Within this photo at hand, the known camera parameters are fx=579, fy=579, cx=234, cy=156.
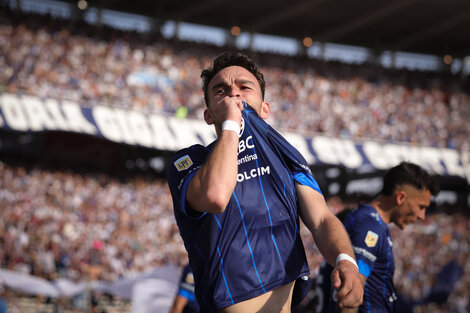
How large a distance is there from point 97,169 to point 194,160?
2071cm

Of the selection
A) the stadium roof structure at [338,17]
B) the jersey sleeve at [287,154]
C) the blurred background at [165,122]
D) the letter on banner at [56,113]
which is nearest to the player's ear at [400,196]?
the jersey sleeve at [287,154]

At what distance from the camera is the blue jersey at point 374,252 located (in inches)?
176

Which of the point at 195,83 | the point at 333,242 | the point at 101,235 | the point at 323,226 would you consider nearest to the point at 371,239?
the point at 323,226

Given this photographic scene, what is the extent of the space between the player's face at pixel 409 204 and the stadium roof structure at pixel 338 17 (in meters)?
23.7

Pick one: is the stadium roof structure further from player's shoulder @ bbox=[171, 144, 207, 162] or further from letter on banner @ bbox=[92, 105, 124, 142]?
player's shoulder @ bbox=[171, 144, 207, 162]

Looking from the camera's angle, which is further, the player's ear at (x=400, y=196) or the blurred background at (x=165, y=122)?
the blurred background at (x=165, y=122)

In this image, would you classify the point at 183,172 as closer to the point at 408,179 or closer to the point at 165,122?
the point at 408,179

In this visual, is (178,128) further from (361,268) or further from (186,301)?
(361,268)

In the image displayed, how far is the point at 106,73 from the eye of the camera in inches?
880

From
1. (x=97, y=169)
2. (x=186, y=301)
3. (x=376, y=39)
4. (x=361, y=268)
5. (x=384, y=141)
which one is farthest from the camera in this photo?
(x=376, y=39)

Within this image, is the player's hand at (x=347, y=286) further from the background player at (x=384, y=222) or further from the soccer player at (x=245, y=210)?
the background player at (x=384, y=222)

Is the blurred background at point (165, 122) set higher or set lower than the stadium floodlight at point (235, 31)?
lower

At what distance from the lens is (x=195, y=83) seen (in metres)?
24.0

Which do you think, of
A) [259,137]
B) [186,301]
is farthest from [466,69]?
[259,137]
